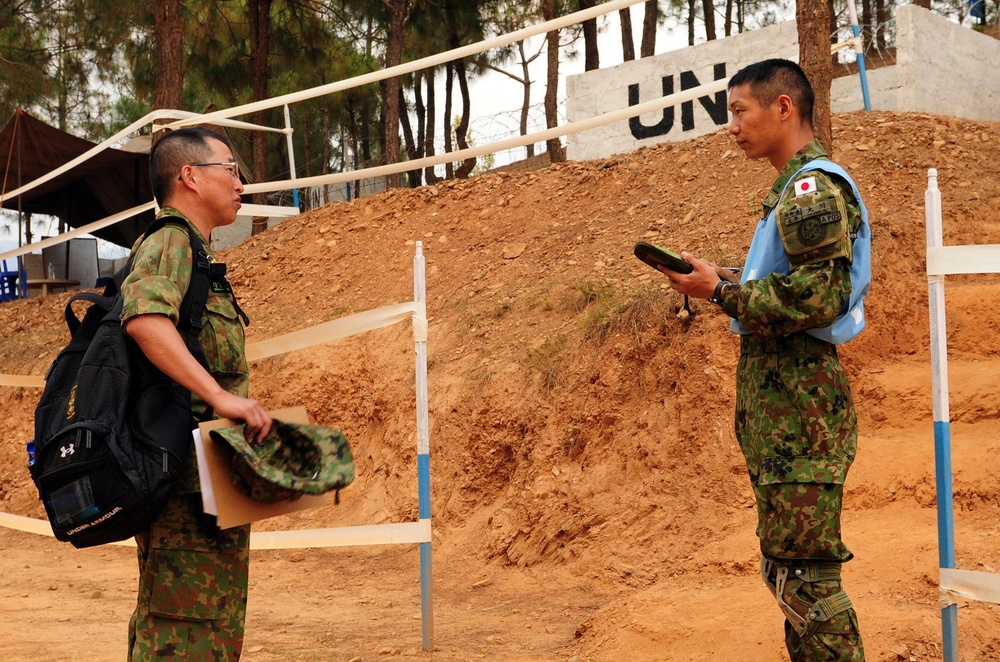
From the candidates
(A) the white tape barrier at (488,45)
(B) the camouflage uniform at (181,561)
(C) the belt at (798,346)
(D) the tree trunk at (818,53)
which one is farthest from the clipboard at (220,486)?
(D) the tree trunk at (818,53)

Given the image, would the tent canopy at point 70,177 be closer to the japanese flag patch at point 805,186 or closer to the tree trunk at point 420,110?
the tree trunk at point 420,110

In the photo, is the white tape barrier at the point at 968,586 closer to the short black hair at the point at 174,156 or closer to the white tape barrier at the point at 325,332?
the white tape barrier at the point at 325,332

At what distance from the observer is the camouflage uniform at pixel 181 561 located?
7.91ft

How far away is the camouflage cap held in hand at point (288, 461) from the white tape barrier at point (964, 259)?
2.05m

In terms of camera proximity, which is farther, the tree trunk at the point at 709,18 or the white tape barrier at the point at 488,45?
the tree trunk at the point at 709,18

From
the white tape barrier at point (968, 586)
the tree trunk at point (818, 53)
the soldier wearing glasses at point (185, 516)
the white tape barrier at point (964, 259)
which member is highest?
the tree trunk at point (818, 53)

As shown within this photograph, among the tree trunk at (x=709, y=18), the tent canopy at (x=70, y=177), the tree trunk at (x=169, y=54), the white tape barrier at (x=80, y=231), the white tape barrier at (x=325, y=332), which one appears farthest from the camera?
the tree trunk at (x=709, y=18)

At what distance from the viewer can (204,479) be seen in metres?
2.32

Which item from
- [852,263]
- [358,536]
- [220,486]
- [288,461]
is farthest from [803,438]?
[358,536]

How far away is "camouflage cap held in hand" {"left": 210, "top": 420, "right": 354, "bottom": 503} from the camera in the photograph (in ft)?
7.68

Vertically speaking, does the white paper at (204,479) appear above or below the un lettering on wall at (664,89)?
below

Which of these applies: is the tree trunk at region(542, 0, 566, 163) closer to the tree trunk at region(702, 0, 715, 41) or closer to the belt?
the tree trunk at region(702, 0, 715, 41)

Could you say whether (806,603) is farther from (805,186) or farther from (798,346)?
(805,186)

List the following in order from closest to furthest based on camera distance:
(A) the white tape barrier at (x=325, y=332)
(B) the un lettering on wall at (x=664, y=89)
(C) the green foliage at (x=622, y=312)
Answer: (A) the white tape barrier at (x=325, y=332) < (C) the green foliage at (x=622, y=312) < (B) the un lettering on wall at (x=664, y=89)
